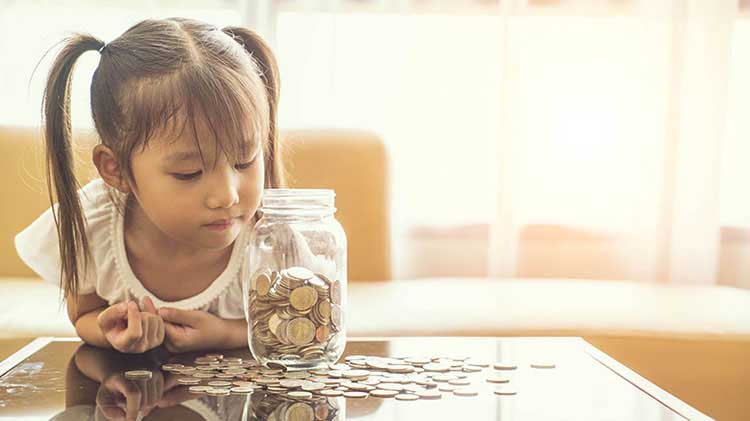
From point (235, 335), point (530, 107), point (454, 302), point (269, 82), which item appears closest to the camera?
point (235, 335)

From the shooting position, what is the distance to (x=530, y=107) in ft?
8.70

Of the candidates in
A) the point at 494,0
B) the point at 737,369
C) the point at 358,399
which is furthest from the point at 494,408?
the point at 494,0

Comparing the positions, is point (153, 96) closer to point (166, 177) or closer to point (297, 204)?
point (166, 177)

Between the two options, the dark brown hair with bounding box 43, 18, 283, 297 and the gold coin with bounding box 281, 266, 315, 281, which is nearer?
the gold coin with bounding box 281, 266, 315, 281

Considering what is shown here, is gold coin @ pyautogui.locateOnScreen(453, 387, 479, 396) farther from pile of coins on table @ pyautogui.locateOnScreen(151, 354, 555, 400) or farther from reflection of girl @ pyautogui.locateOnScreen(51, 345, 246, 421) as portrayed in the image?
reflection of girl @ pyautogui.locateOnScreen(51, 345, 246, 421)

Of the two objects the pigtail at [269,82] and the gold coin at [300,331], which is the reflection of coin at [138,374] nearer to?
the gold coin at [300,331]

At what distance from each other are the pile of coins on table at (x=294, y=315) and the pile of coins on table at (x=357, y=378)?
22mm

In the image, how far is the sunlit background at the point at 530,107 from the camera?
2584mm

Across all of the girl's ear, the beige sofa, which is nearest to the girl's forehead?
the girl's ear

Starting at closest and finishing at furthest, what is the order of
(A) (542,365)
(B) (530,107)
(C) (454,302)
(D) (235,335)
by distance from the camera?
(A) (542,365)
(D) (235,335)
(C) (454,302)
(B) (530,107)

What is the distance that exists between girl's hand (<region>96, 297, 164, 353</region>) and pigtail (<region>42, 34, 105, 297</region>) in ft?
0.55

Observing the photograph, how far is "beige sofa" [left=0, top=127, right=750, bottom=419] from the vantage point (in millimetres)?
1778

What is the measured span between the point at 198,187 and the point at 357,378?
0.27 metres

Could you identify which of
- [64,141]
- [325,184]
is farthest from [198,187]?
[325,184]
